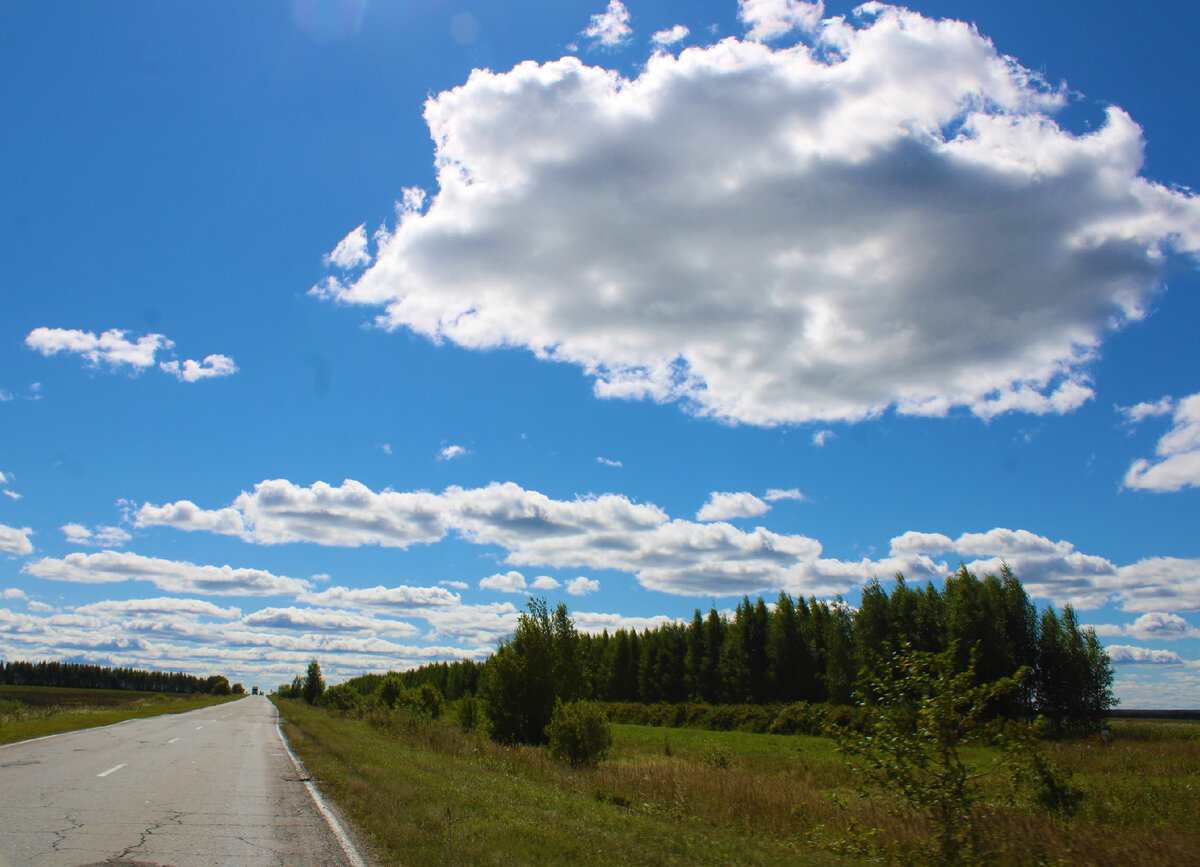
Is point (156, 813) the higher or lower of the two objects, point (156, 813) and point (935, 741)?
the lower

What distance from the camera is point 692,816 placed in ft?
43.9

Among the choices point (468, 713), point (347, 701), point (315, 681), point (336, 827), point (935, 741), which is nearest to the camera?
point (935, 741)


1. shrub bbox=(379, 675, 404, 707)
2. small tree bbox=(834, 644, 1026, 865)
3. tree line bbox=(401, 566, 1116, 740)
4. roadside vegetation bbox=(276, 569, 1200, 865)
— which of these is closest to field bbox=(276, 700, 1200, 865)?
roadside vegetation bbox=(276, 569, 1200, 865)

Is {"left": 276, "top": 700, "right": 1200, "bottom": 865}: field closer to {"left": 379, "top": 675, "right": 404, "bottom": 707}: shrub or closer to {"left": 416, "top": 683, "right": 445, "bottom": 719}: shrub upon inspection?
{"left": 416, "top": 683, "right": 445, "bottom": 719}: shrub

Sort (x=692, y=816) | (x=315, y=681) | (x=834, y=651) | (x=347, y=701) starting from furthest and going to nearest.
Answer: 1. (x=315, y=681)
2. (x=347, y=701)
3. (x=834, y=651)
4. (x=692, y=816)

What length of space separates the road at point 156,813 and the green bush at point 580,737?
788 cm

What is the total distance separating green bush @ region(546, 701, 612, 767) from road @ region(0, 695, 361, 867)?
25.8ft

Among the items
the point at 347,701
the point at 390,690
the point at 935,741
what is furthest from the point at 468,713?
the point at 347,701

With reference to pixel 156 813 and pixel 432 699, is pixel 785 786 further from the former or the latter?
pixel 432 699

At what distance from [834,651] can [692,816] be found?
185 feet

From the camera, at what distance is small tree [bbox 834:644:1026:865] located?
31.0 feet

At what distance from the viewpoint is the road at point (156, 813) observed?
26.5 ft

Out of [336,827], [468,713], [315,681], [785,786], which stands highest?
[336,827]

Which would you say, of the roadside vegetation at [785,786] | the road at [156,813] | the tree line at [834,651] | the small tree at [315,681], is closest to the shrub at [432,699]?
the tree line at [834,651]
